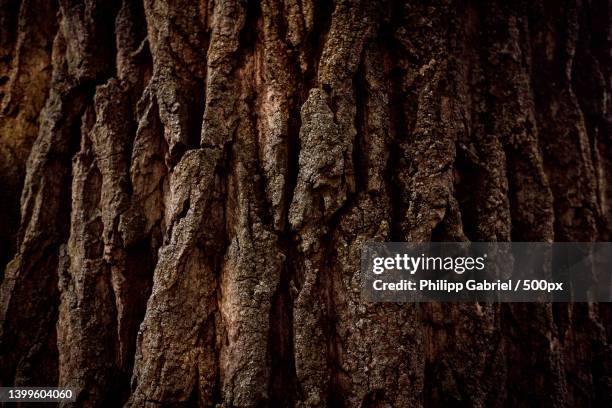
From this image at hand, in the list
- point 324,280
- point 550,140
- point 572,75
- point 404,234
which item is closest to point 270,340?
point 324,280

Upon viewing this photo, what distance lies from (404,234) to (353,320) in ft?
1.31

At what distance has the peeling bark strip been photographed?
4.80ft

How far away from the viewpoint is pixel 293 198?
1479mm

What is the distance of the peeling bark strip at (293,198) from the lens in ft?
4.80

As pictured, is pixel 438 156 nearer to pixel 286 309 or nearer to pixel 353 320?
pixel 353 320

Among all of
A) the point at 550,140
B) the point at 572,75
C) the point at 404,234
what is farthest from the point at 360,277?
the point at 572,75

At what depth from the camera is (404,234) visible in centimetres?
151

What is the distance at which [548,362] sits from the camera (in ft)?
5.54

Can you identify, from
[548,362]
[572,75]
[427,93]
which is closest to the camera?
[427,93]

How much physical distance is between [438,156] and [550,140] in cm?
81

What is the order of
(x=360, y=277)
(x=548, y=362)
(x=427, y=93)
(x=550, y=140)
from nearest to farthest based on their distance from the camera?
(x=360, y=277) < (x=427, y=93) < (x=548, y=362) < (x=550, y=140)

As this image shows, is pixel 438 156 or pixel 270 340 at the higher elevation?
pixel 438 156

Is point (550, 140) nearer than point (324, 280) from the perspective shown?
No

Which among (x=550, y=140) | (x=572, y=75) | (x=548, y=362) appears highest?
(x=572, y=75)
